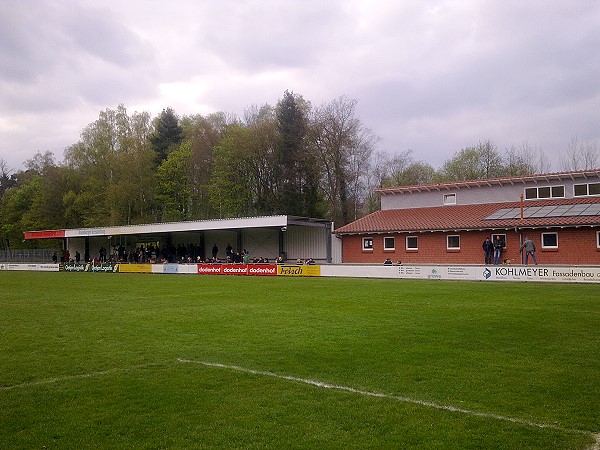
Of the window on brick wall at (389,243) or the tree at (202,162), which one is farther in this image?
the tree at (202,162)

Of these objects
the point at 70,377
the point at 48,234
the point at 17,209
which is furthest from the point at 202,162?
the point at 70,377

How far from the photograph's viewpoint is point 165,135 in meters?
67.3

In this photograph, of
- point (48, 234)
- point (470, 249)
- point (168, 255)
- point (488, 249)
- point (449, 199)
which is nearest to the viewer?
point (488, 249)

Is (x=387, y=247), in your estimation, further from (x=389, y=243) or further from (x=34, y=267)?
(x=34, y=267)

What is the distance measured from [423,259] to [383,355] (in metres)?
28.6

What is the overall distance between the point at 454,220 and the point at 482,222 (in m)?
2.33

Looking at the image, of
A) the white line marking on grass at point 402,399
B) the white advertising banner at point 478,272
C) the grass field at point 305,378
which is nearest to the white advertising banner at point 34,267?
the white advertising banner at point 478,272

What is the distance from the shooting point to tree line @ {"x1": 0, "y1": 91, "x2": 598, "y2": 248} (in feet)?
185

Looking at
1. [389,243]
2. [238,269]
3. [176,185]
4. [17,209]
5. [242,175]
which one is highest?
[242,175]

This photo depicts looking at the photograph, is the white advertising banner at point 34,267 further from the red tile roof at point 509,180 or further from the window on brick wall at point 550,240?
the window on brick wall at point 550,240

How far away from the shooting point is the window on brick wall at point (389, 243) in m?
38.9

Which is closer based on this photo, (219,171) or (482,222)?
(482,222)

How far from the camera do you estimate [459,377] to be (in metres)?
7.99

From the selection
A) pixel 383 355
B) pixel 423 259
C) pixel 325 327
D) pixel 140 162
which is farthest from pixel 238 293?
pixel 140 162
